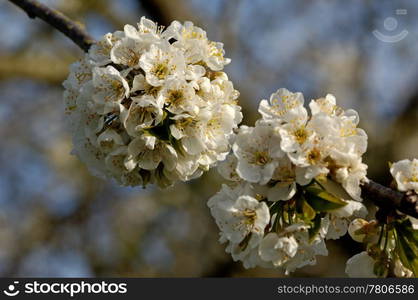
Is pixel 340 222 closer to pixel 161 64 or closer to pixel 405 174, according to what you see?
pixel 405 174

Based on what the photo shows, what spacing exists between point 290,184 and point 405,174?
0.38m

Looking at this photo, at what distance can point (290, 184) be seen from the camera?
1668 millimetres

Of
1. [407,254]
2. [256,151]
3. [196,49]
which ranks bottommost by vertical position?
[407,254]

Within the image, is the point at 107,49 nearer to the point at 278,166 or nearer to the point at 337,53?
the point at 278,166

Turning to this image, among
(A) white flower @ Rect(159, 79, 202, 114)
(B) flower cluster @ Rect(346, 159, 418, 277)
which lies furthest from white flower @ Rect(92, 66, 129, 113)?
(B) flower cluster @ Rect(346, 159, 418, 277)

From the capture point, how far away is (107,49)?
200 centimetres

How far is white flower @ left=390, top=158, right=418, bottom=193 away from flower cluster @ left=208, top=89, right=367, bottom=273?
0.14m

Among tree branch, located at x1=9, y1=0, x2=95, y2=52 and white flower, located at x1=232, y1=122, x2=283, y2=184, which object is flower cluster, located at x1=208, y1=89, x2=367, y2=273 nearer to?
white flower, located at x1=232, y1=122, x2=283, y2=184

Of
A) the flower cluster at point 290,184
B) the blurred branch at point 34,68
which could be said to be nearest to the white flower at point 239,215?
the flower cluster at point 290,184

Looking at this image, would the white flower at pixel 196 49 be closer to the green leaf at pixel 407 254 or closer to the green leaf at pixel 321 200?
the green leaf at pixel 321 200

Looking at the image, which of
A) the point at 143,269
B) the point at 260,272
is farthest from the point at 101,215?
the point at 260,272

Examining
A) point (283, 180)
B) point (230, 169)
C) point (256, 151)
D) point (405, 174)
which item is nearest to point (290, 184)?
point (283, 180)

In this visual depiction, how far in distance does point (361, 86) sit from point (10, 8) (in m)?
4.44

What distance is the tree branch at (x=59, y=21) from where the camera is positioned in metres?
2.44
